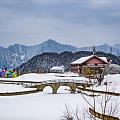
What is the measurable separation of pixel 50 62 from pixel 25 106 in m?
113

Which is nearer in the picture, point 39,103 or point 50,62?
point 39,103

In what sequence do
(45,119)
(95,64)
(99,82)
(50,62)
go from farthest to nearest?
(50,62) < (95,64) < (99,82) < (45,119)

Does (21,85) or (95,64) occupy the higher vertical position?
(95,64)

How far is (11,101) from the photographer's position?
132 ft

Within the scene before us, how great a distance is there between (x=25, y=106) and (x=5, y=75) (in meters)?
44.6

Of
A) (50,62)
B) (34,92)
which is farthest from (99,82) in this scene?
(50,62)

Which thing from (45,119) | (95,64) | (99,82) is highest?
(95,64)

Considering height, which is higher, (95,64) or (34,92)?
(95,64)

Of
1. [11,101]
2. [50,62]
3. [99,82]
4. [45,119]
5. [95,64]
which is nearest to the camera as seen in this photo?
[45,119]

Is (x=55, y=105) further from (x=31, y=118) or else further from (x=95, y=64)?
(x=95, y=64)

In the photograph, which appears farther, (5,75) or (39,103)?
(5,75)

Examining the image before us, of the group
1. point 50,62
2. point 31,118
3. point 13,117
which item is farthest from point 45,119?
point 50,62

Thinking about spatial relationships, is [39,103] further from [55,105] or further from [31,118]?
[31,118]

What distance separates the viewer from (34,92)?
1993 inches
